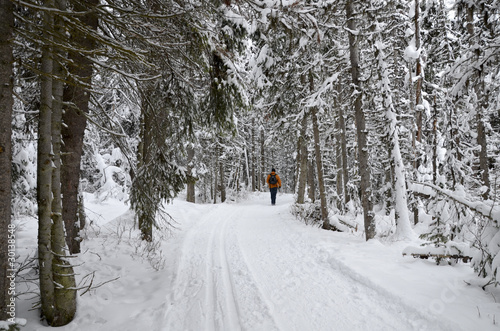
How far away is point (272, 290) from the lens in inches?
176

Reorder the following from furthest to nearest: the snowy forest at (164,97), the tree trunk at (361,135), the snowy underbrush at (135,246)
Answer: the tree trunk at (361,135) → the snowy underbrush at (135,246) → the snowy forest at (164,97)

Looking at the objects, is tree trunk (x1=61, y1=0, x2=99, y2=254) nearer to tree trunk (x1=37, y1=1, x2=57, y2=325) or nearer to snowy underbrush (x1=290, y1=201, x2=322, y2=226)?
tree trunk (x1=37, y1=1, x2=57, y2=325)

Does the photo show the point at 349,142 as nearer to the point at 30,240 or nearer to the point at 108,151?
the point at 108,151

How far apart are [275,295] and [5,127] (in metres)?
4.43

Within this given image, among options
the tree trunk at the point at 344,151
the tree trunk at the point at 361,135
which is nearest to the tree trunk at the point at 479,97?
the tree trunk at the point at 361,135

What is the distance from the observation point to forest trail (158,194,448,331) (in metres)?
3.42

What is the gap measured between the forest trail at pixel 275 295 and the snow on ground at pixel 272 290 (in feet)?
0.05

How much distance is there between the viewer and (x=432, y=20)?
12656 mm

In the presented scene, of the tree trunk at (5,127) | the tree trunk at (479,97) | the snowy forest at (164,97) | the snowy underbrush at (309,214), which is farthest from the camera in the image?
the snowy underbrush at (309,214)

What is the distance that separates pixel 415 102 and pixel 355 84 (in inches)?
213

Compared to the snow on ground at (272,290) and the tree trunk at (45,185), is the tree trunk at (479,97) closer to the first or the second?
the snow on ground at (272,290)

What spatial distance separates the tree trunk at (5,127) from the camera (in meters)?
2.68

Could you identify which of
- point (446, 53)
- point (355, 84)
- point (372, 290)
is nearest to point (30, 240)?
point (372, 290)

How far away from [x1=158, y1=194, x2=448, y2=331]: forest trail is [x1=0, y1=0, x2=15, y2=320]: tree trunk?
78.4 inches
